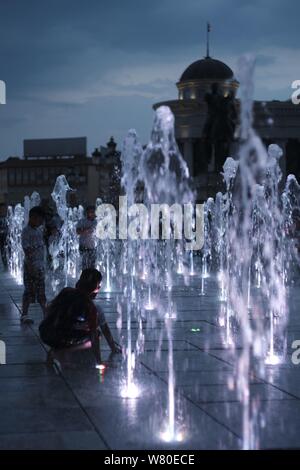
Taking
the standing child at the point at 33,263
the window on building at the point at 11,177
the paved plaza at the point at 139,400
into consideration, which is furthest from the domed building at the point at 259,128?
the paved plaza at the point at 139,400

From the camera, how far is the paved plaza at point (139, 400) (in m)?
4.71

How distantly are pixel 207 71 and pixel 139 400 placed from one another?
8531 cm

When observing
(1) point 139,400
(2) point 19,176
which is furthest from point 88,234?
(2) point 19,176

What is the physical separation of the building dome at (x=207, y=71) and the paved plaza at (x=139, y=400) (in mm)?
81973

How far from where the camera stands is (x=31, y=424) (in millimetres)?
5027

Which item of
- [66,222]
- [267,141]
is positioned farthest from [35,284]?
[267,141]

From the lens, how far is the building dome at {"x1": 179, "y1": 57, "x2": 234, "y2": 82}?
88500mm

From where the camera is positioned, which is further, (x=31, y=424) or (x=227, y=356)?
(x=227, y=356)

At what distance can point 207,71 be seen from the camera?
3497 inches

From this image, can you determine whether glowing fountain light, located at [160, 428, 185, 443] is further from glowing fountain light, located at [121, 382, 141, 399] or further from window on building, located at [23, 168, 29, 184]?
window on building, located at [23, 168, 29, 184]

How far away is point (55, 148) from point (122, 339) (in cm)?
11388

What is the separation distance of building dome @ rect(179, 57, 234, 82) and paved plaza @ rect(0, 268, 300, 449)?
269 feet
